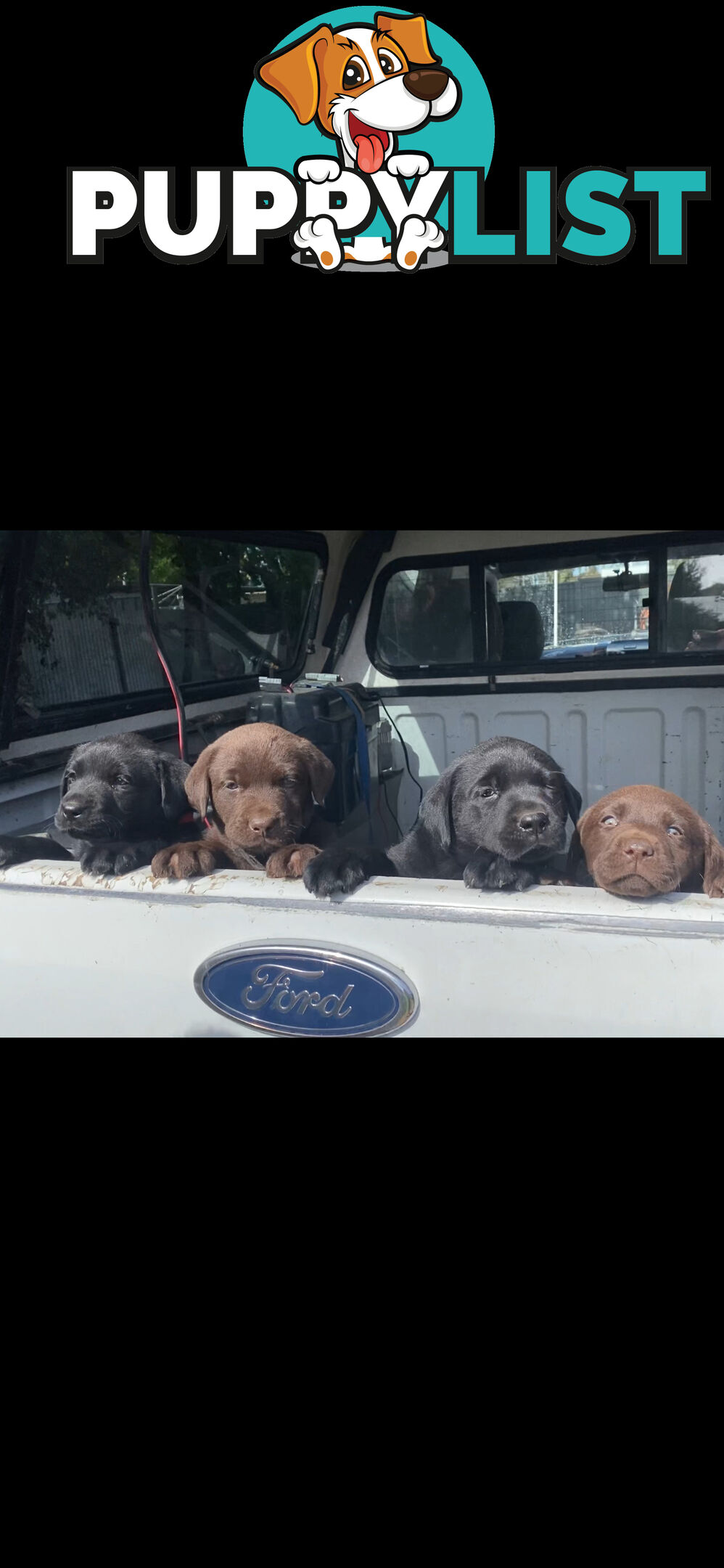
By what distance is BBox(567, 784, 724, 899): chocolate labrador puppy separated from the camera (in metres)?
1.98

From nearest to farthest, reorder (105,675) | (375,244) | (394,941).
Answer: (394,941)
(375,244)
(105,675)

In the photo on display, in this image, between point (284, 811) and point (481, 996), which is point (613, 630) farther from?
point (481, 996)

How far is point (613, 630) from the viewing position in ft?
15.9

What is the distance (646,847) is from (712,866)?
0.75ft

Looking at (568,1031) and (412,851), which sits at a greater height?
(412,851)

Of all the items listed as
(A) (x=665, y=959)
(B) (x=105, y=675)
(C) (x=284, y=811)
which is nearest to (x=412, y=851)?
(C) (x=284, y=811)

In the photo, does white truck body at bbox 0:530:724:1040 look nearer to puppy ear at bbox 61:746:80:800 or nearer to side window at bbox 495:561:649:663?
puppy ear at bbox 61:746:80:800

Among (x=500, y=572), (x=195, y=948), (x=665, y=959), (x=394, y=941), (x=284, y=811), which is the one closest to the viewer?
(x=665, y=959)

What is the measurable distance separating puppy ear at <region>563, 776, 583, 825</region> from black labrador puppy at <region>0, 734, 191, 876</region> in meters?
1.07

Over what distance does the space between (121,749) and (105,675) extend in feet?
3.90

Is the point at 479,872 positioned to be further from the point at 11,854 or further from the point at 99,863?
the point at 11,854

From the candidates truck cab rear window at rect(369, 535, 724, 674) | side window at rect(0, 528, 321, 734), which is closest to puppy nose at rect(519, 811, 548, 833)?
side window at rect(0, 528, 321, 734)

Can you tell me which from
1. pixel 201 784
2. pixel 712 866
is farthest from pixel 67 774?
pixel 712 866

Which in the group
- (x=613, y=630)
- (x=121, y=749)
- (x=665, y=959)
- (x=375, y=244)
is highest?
(x=375, y=244)
